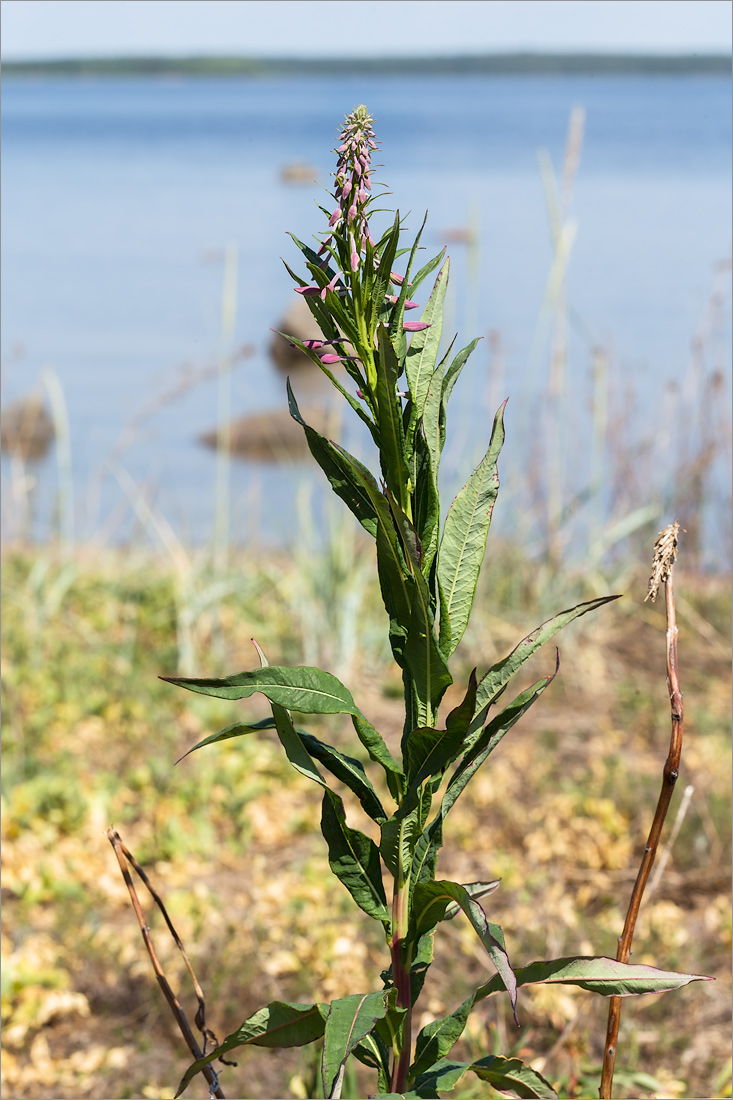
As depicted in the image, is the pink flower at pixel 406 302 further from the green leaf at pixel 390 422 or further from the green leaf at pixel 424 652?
the green leaf at pixel 424 652

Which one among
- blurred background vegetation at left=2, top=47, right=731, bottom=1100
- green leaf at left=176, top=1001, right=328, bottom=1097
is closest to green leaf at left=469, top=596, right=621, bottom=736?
green leaf at left=176, top=1001, right=328, bottom=1097

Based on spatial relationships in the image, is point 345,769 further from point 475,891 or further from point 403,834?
point 475,891

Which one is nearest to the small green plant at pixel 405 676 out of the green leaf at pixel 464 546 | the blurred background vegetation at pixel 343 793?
the green leaf at pixel 464 546

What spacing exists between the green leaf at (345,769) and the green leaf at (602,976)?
20 centimetres

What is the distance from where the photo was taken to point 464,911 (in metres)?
0.77

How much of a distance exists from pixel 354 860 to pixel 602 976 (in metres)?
0.25

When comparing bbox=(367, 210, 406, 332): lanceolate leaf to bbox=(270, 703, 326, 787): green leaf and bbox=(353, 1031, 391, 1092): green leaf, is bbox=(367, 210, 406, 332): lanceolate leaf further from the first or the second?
bbox=(353, 1031, 391, 1092): green leaf

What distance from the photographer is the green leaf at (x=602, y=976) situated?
798 millimetres

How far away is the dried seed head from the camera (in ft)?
2.89

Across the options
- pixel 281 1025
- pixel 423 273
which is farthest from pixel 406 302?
pixel 281 1025

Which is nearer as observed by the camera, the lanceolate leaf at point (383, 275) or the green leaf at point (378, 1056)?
the lanceolate leaf at point (383, 275)

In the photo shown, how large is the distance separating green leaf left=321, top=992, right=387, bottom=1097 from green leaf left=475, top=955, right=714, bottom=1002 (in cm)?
15

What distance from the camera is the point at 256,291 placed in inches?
588

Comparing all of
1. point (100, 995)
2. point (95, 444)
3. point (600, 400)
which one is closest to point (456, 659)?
point (600, 400)
